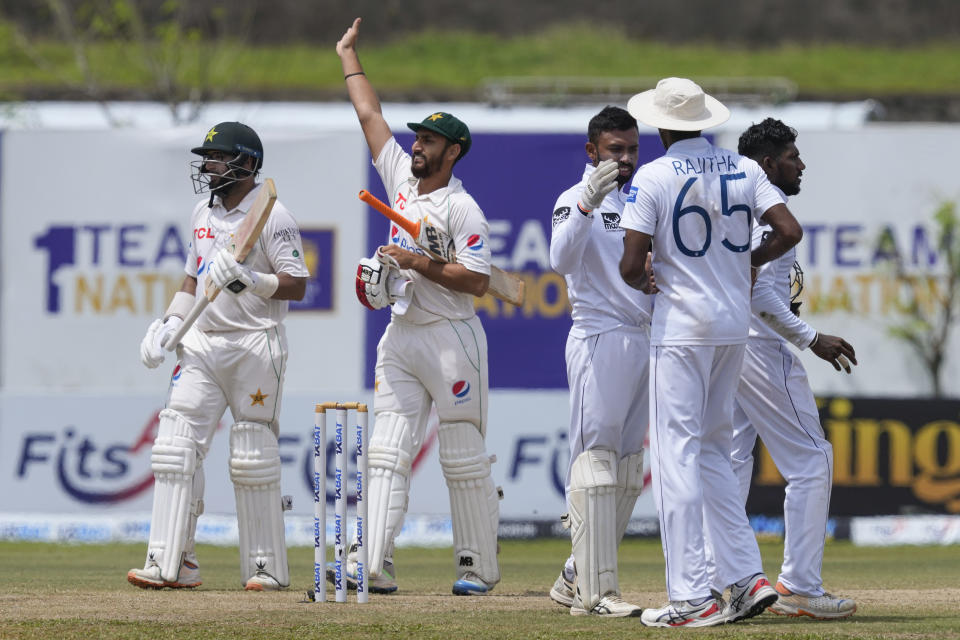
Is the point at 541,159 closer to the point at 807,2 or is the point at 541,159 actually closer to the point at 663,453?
the point at 663,453

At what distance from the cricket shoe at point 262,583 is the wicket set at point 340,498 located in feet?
2.96

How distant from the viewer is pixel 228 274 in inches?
283

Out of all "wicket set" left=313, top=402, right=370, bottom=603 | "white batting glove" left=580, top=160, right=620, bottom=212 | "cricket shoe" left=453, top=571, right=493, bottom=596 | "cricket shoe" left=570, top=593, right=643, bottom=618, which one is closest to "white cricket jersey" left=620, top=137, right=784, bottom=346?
"white batting glove" left=580, top=160, right=620, bottom=212

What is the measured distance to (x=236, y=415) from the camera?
764cm

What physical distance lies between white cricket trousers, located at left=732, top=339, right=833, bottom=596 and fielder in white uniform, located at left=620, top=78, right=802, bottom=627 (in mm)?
512

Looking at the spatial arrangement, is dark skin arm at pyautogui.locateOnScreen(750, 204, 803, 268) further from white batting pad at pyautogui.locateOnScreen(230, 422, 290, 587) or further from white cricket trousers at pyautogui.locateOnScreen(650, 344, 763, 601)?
white batting pad at pyautogui.locateOnScreen(230, 422, 290, 587)

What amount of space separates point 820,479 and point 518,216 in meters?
7.44

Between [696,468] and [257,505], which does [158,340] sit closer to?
[257,505]

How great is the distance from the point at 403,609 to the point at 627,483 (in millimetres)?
1151

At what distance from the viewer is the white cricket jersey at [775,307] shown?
6.46m

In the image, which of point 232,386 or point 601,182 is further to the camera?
point 232,386

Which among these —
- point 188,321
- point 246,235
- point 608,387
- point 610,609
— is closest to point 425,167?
point 246,235

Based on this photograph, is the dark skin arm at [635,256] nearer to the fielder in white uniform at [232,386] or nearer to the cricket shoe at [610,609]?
the cricket shoe at [610,609]

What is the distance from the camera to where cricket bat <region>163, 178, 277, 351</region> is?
7133 millimetres
